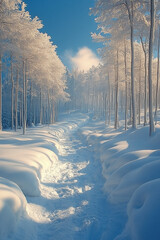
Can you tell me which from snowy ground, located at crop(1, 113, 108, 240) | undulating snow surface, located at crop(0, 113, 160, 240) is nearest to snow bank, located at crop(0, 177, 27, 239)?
undulating snow surface, located at crop(0, 113, 160, 240)

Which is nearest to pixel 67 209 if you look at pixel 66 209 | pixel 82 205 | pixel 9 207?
pixel 66 209

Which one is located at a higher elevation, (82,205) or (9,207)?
(9,207)

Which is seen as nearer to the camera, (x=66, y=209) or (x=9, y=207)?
(x=9, y=207)

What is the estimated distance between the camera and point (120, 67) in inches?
670

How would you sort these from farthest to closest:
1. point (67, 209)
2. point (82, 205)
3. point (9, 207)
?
1. point (82, 205)
2. point (67, 209)
3. point (9, 207)

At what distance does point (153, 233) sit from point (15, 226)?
8.70 ft

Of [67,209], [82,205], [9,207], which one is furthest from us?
[82,205]

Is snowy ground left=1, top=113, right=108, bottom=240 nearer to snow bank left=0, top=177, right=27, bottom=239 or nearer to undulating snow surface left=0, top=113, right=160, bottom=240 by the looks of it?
undulating snow surface left=0, top=113, right=160, bottom=240

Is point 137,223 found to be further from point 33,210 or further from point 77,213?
point 33,210

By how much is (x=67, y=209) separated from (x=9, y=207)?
5.23 ft

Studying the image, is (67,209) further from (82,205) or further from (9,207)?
(9,207)

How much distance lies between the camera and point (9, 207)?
10.1 feet

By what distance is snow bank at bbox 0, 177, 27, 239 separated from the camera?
276cm

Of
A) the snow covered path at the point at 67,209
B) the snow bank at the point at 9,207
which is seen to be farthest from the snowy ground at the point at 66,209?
the snow bank at the point at 9,207
